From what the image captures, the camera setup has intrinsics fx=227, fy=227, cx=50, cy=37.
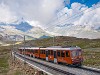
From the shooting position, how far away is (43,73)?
36.7 m

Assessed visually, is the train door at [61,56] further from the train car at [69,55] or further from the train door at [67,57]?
the train door at [67,57]

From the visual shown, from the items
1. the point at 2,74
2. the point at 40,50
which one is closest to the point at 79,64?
the point at 2,74

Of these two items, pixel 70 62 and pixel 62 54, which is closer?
pixel 70 62

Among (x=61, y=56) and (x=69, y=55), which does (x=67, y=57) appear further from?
(x=61, y=56)

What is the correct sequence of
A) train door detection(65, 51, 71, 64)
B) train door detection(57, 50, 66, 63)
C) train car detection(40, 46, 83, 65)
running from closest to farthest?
train car detection(40, 46, 83, 65)
train door detection(65, 51, 71, 64)
train door detection(57, 50, 66, 63)

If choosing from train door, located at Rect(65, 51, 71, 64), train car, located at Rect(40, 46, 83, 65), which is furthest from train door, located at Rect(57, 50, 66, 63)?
train door, located at Rect(65, 51, 71, 64)

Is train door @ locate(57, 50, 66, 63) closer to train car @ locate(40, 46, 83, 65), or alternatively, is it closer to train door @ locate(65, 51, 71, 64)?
train car @ locate(40, 46, 83, 65)

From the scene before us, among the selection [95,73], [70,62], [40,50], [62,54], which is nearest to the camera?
[95,73]

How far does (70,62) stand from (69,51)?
217 centimetres

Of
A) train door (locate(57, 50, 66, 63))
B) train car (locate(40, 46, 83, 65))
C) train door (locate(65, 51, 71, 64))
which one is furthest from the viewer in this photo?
train door (locate(57, 50, 66, 63))

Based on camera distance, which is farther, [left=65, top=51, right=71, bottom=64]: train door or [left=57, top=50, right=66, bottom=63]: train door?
[left=57, top=50, right=66, bottom=63]: train door

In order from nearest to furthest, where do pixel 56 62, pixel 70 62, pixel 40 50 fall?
pixel 70 62 → pixel 56 62 → pixel 40 50

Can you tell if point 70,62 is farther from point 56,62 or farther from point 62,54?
point 56,62

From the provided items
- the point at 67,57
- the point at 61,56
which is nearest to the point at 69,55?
the point at 67,57
